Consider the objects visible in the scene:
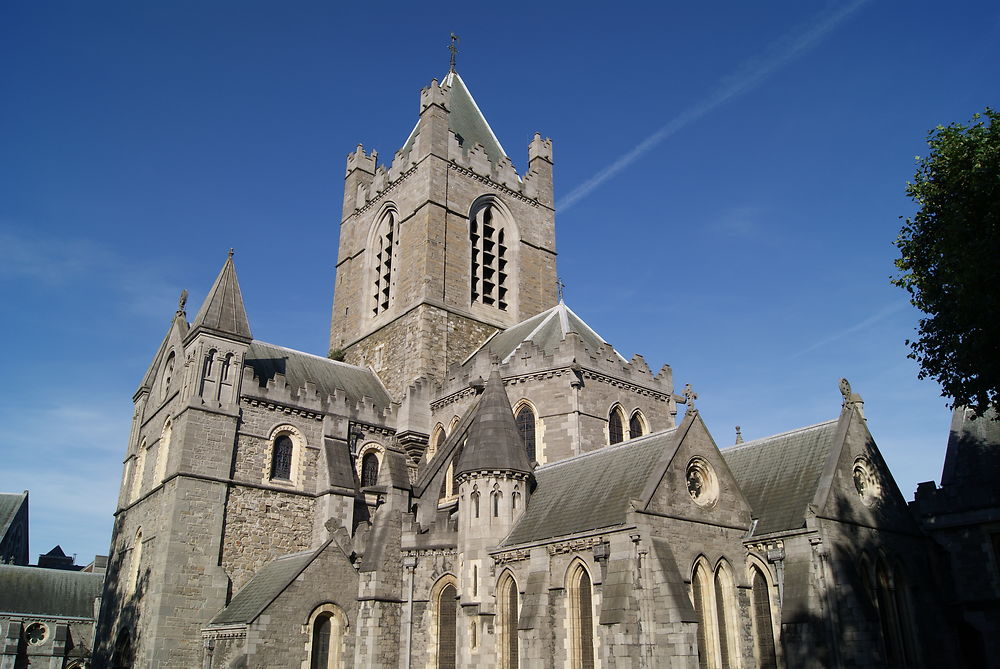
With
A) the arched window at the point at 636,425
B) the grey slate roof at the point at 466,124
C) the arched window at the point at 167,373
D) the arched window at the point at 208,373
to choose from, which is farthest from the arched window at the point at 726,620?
the grey slate roof at the point at 466,124

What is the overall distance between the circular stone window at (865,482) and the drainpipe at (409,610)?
1256cm

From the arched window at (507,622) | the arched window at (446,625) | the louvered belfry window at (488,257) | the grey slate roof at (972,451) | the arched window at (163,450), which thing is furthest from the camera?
the louvered belfry window at (488,257)

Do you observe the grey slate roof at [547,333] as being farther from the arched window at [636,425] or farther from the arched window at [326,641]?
the arched window at [326,641]

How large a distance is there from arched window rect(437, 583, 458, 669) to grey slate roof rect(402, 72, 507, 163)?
24285 millimetres

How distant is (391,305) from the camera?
37.9 meters

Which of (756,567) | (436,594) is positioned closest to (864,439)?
(756,567)

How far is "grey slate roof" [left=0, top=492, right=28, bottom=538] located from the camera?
56.4 meters

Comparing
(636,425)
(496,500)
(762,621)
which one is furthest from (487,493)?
(636,425)

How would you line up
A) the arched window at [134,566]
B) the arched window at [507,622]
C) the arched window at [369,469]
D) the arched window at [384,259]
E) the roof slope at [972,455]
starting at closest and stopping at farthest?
the arched window at [507,622] < the roof slope at [972,455] < the arched window at [134,566] < the arched window at [369,469] < the arched window at [384,259]

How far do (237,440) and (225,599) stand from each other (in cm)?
525

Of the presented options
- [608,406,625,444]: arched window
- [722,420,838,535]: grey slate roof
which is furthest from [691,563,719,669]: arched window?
[608,406,625,444]: arched window

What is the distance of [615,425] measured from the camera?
2878 centimetres

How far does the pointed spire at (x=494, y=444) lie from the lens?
23344 millimetres

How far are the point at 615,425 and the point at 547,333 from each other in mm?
4900
